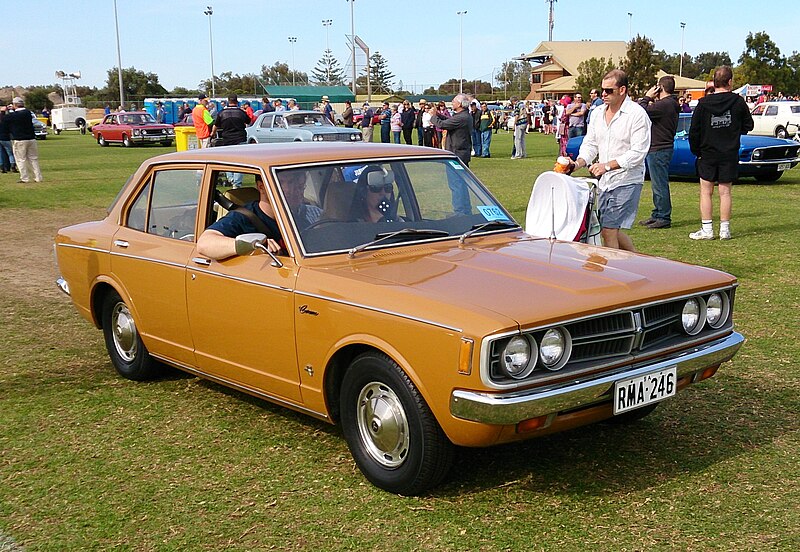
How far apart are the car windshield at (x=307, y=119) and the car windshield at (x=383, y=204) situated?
23.7 meters

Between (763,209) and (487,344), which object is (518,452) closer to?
(487,344)

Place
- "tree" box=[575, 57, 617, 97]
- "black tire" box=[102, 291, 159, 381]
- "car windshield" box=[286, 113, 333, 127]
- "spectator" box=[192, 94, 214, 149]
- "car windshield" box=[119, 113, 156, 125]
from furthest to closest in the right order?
"tree" box=[575, 57, 617, 97], "car windshield" box=[119, 113, 156, 125], "car windshield" box=[286, 113, 333, 127], "spectator" box=[192, 94, 214, 149], "black tire" box=[102, 291, 159, 381]

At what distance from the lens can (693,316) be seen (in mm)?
4340

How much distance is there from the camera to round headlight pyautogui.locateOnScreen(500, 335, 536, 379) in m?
3.67

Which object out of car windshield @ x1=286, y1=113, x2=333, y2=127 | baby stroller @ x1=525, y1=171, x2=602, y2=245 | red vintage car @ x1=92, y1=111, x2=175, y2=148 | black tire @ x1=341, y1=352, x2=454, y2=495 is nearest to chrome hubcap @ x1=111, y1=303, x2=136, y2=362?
black tire @ x1=341, y1=352, x2=454, y2=495

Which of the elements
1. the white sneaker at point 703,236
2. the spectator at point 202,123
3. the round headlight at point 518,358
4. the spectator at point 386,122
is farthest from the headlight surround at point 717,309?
the spectator at point 386,122

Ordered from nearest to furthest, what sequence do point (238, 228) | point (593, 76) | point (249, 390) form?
point (249, 390)
point (238, 228)
point (593, 76)

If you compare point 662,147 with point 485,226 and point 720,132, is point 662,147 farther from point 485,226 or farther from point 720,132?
point 485,226

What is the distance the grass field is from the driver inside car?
107 cm

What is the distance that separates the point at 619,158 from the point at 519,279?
12.5ft

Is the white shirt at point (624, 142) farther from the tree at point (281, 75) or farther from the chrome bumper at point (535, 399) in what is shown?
the tree at point (281, 75)

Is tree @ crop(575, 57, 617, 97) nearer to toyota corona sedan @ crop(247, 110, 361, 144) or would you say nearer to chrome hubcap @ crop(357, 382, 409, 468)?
toyota corona sedan @ crop(247, 110, 361, 144)

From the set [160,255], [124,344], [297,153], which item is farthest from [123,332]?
[297,153]

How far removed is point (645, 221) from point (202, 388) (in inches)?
337
